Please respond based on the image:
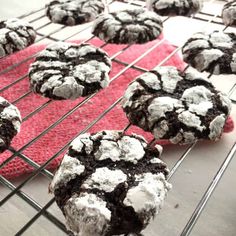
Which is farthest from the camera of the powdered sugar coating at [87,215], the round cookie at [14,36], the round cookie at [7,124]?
the round cookie at [14,36]

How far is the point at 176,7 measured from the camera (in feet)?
5.07

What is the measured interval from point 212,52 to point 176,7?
387 mm

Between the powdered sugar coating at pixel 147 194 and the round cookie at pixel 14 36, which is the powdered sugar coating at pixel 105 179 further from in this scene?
the round cookie at pixel 14 36

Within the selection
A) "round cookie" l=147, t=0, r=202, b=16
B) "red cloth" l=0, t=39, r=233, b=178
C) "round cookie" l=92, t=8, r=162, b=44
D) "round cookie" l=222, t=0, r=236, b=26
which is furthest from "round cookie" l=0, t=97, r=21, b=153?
"round cookie" l=222, t=0, r=236, b=26

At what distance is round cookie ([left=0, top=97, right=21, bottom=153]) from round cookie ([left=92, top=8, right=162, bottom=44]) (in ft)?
1.70

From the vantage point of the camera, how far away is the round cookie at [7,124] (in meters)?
0.99

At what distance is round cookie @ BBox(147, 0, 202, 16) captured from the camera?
1548mm

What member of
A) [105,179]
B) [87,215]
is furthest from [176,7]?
[87,215]

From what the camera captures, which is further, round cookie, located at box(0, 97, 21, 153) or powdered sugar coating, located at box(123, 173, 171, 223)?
round cookie, located at box(0, 97, 21, 153)

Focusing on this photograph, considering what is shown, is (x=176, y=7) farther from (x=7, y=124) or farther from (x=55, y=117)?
(x=7, y=124)

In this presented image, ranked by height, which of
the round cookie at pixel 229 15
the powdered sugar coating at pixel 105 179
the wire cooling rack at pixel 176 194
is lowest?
the wire cooling rack at pixel 176 194

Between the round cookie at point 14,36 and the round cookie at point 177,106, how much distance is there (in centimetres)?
52

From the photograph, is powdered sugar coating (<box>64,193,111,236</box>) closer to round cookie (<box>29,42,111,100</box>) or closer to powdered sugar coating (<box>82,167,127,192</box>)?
powdered sugar coating (<box>82,167,127,192</box>)

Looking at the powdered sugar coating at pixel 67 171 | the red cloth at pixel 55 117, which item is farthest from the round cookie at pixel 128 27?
the powdered sugar coating at pixel 67 171
